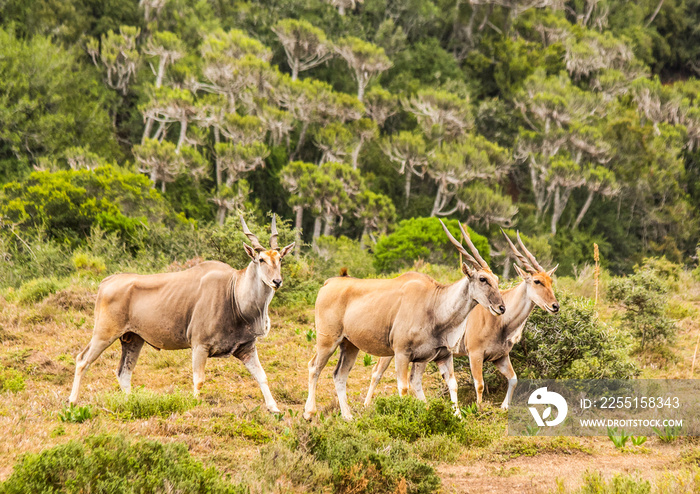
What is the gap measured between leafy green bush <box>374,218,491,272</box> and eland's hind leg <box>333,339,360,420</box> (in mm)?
20736

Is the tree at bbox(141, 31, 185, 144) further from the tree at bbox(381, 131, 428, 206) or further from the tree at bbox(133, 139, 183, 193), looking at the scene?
the tree at bbox(381, 131, 428, 206)

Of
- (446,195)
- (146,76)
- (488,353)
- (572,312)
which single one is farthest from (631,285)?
(146,76)

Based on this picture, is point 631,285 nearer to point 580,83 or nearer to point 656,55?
point 580,83

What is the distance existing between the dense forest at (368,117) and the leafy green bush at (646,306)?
56.8ft

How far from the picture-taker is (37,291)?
1677cm

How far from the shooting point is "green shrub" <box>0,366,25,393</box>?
34.4 ft

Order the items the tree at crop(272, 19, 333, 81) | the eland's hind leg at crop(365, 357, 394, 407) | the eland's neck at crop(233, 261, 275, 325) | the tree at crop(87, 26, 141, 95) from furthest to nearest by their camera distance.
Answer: the tree at crop(272, 19, 333, 81) → the tree at crop(87, 26, 141, 95) → the eland's hind leg at crop(365, 357, 394, 407) → the eland's neck at crop(233, 261, 275, 325)

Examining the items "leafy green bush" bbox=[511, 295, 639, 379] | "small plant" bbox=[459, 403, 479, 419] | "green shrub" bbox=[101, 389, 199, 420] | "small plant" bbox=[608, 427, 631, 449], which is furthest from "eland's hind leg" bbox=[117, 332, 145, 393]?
"small plant" bbox=[608, 427, 631, 449]

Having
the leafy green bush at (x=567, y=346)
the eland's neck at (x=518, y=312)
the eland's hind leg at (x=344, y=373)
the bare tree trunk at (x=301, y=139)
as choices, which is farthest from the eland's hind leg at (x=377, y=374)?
the bare tree trunk at (x=301, y=139)

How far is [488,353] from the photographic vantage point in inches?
410

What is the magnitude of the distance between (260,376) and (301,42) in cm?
4025

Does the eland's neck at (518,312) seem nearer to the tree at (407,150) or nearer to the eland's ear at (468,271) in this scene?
the eland's ear at (468,271)

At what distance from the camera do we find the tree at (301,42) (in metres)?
46.3

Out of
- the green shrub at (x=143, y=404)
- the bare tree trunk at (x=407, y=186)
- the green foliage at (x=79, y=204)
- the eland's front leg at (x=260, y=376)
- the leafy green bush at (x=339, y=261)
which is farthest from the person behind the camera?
the bare tree trunk at (x=407, y=186)
